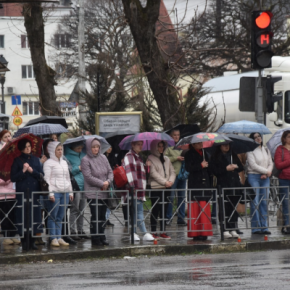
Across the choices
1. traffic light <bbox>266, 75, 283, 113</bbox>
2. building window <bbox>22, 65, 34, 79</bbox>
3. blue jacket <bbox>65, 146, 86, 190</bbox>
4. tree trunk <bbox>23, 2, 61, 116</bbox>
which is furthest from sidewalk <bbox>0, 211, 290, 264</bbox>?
building window <bbox>22, 65, 34, 79</bbox>

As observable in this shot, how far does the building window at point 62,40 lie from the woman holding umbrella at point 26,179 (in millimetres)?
45846

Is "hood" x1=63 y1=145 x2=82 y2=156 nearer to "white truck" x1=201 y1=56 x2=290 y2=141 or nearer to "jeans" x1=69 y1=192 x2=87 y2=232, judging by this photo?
"jeans" x1=69 y1=192 x2=87 y2=232

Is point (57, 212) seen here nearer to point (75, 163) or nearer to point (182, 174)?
point (75, 163)

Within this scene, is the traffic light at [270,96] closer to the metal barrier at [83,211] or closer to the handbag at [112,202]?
the metal barrier at [83,211]

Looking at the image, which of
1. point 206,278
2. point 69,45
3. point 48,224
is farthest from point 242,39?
point 206,278

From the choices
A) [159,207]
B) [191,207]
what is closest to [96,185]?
[159,207]

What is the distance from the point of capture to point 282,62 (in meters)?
23.4

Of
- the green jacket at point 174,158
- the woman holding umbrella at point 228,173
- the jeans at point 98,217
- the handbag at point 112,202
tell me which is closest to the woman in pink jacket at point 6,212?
the jeans at point 98,217

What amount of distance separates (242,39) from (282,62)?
753 inches

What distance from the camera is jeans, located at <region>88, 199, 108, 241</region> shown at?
12609 millimetres

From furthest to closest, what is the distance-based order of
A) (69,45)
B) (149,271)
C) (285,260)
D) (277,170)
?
(69,45) → (277,170) → (285,260) → (149,271)

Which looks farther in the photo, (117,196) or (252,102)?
(252,102)

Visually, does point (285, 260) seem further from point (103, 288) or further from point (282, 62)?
point (282, 62)

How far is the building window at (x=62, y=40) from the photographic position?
191 feet
